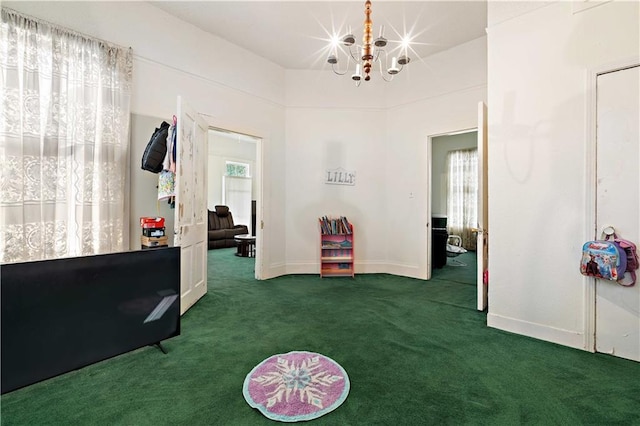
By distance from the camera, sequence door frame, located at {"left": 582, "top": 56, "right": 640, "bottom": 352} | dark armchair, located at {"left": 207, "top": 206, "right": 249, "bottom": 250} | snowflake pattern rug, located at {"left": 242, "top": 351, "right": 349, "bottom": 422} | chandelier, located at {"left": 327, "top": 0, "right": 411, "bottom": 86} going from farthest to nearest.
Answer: dark armchair, located at {"left": 207, "top": 206, "right": 249, "bottom": 250} < chandelier, located at {"left": 327, "top": 0, "right": 411, "bottom": 86} < door frame, located at {"left": 582, "top": 56, "right": 640, "bottom": 352} < snowflake pattern rug, located at {"left": 242, "top": 351, "right": 349, "bottom": 422}

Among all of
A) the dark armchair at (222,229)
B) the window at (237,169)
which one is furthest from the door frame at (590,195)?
the window at (237,169)

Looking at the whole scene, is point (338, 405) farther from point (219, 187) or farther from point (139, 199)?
point (219, 187)

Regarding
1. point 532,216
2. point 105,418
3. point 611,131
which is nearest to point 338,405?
point 105,418

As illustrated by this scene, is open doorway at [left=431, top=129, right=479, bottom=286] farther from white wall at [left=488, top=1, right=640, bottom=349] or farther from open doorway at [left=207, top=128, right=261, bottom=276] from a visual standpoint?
open doorway at [left=207, top=128, right=261, bottom=276]

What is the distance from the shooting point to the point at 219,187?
8.53m

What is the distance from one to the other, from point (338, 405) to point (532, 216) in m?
2.30

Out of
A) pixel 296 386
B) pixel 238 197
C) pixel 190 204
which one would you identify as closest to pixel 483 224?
pixel 296 386

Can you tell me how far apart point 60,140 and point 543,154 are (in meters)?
4.28

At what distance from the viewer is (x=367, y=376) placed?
1915 millimetres

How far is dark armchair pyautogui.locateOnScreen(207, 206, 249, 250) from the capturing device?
739cm

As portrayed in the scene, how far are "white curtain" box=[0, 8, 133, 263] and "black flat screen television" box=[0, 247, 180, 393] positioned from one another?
1229 mm

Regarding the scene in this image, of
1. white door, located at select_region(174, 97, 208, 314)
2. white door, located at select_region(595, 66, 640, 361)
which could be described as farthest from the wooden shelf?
white door, located at select_region(595, 66, 640, 361)

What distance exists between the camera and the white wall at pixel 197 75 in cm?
284

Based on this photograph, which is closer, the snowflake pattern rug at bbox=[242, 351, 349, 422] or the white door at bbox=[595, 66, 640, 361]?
the snowflake pattern rug at bbox=[242, 351, 349, 422]
